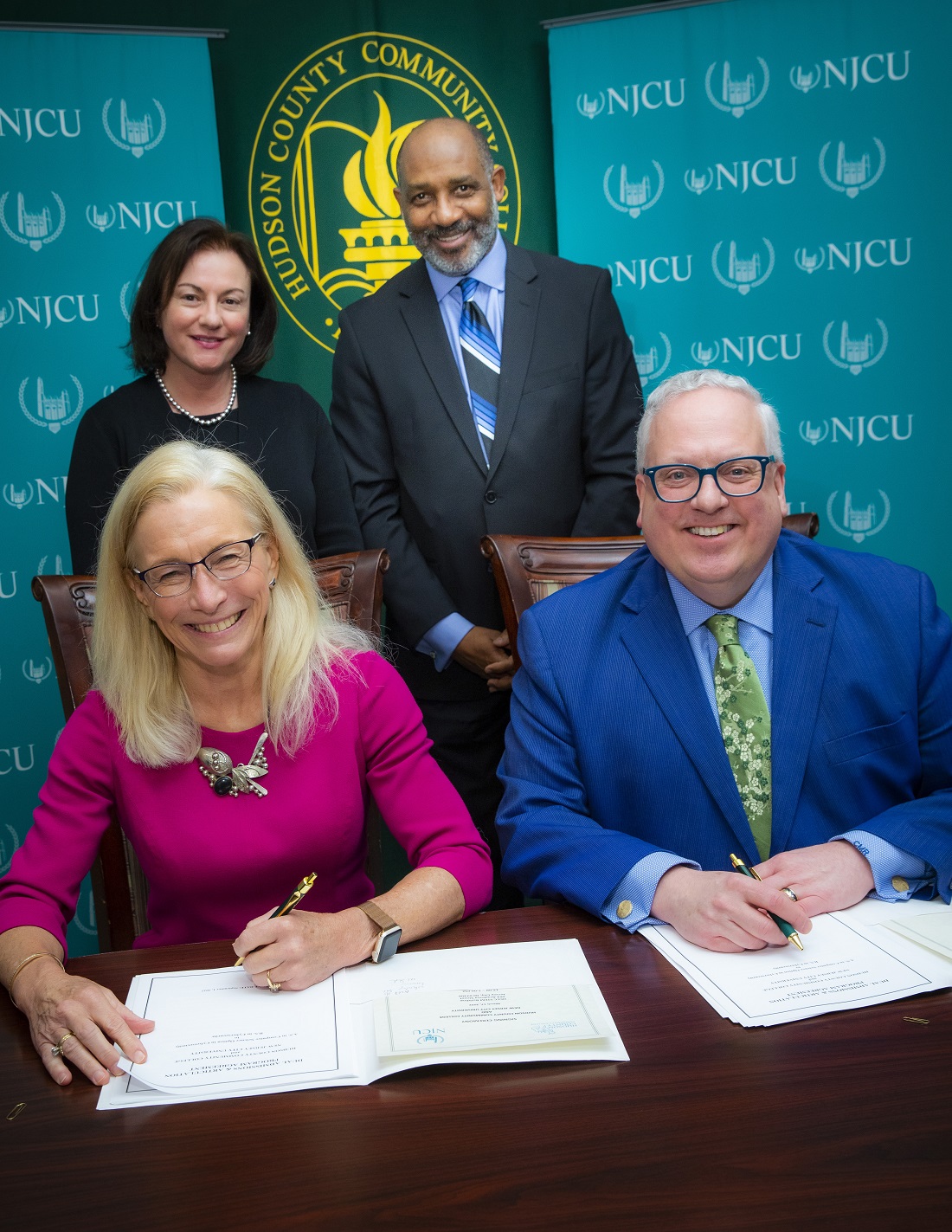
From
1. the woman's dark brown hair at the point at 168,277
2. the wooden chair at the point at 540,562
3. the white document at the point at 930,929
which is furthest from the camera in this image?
the woman's dark brown hair at the point at 168,277

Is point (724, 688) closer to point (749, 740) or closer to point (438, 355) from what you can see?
point (749, 740)

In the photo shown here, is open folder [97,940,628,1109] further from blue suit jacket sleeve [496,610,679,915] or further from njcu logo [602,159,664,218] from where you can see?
njcu logo [602,159,664,218]

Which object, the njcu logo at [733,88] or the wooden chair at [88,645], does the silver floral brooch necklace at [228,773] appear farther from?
the njcu logo at [733,88]

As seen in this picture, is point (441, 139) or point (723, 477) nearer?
point (723, 477)

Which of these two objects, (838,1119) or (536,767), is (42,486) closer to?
(536,767)

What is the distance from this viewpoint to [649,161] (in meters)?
3.73

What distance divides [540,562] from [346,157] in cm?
264

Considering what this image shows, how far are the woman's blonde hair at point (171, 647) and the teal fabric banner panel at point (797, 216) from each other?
2303 millimetres

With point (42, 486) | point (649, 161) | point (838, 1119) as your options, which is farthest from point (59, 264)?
point (838, 1119)

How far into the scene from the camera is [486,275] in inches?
121

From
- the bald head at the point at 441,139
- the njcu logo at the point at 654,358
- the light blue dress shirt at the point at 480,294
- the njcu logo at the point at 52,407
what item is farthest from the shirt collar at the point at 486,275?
the njcu logo at the point at 52,407

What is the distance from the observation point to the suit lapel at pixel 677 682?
1.67 metres

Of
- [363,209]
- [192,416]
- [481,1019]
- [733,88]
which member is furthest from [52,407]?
[481,1019]

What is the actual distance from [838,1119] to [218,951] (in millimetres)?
815
